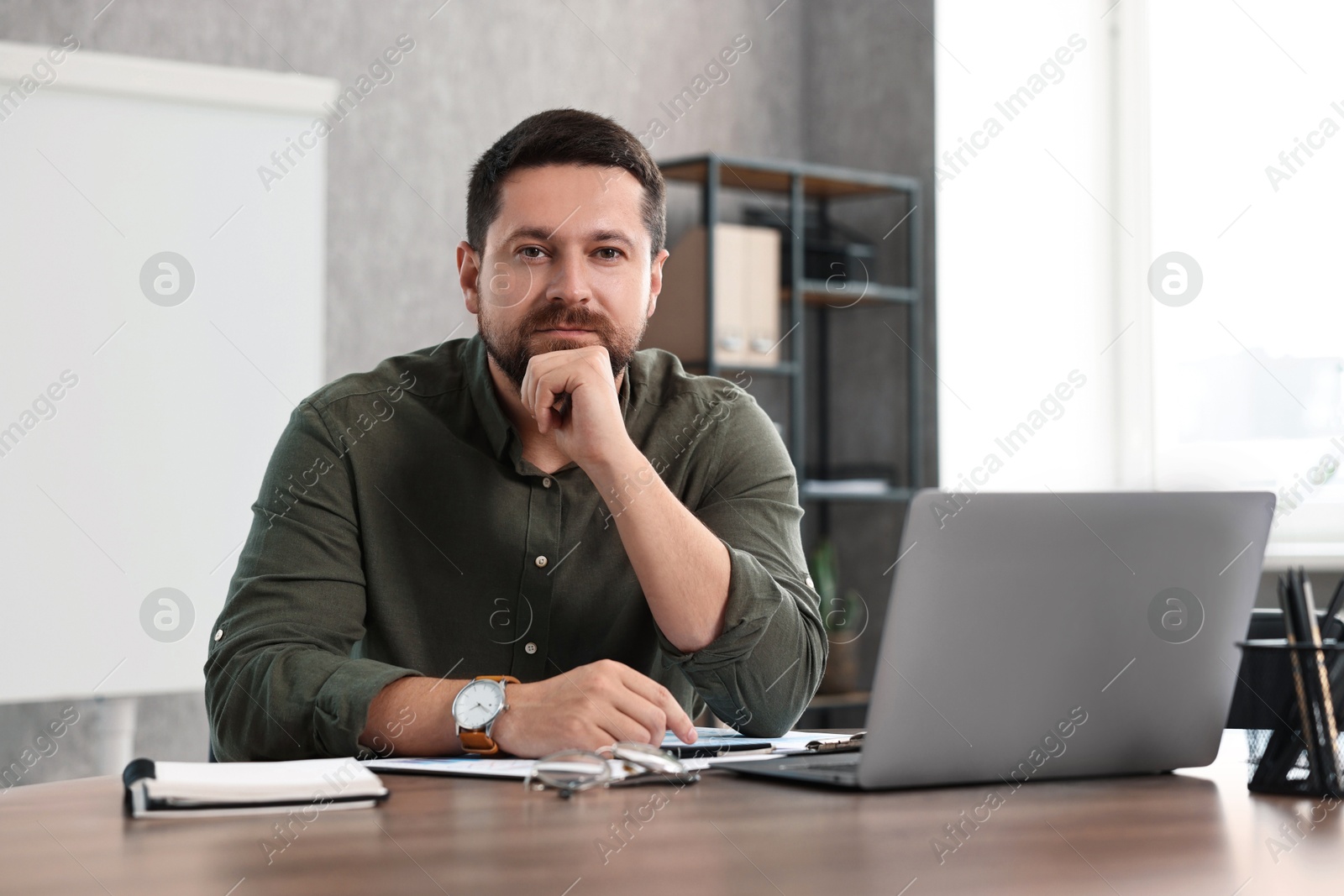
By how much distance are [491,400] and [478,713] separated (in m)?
0.53

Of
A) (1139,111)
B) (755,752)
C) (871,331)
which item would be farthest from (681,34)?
(755,752)

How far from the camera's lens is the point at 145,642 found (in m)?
2.79

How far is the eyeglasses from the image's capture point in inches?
41.6

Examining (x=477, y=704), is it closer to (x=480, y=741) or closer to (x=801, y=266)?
(x=480, y=741)

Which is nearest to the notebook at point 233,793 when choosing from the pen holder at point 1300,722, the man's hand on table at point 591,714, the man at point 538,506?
the man's hand on table at point 591,714

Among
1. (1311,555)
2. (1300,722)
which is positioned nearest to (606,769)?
(1300,722)

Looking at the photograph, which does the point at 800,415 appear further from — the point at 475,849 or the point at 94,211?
the point at 475,849

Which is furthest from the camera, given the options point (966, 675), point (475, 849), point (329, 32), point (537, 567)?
point (329, 32)

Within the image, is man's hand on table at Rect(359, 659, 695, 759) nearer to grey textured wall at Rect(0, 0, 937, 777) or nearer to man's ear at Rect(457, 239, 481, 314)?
man's ear at Rect(457, 239, 481, 314)

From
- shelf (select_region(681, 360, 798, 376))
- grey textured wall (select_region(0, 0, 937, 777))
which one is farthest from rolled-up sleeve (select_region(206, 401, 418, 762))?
shelf (select_region(681, 360, 798, 376))

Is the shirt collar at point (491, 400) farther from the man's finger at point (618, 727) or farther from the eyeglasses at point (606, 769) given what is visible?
the eyeglasses at point (606, 769)

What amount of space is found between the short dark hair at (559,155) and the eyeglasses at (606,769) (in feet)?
2.67

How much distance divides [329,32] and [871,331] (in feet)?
5.62

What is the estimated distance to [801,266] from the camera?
3.81 metres
